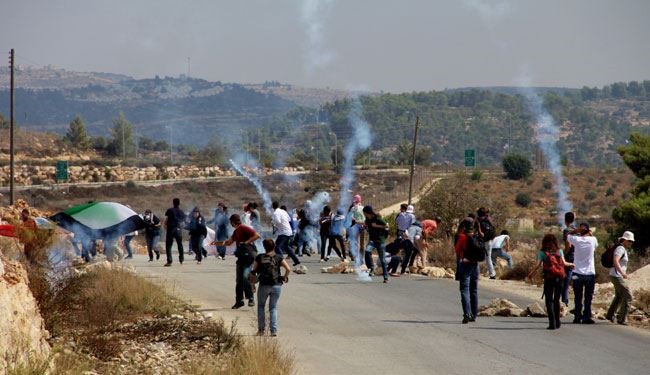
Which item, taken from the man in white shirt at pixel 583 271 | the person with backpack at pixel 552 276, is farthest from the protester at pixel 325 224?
the person with backpack at pixel 552 276

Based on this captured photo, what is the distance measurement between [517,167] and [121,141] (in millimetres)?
49220

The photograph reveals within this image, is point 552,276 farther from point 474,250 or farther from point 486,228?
point 486,228

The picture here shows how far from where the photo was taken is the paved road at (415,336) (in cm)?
1494

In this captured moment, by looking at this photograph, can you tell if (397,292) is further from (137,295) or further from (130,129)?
(130,129)

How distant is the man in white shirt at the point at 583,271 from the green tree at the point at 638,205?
72.6 feet

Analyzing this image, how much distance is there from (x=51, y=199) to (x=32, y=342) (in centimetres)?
7144

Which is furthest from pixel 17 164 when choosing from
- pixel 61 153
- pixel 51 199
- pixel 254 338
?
pixel 254 338

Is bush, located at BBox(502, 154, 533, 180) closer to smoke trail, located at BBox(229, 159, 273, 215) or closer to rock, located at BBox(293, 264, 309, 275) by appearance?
smoke trail, located at BBox(229, 159, 273, 215)

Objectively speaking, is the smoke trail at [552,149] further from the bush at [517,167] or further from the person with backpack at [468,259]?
the person with backpack at [468,259]

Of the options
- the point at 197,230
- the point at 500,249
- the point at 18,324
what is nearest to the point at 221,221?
the point at 197,230

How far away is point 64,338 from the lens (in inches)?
639

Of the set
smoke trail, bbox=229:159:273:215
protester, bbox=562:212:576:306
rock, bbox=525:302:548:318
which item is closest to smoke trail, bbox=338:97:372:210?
smoke trail, bbox=229:159:273:215

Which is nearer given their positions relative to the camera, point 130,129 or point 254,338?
point 254,338

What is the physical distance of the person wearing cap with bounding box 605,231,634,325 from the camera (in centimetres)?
1914
